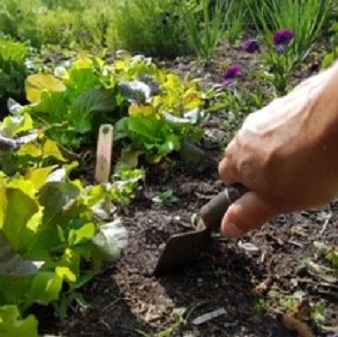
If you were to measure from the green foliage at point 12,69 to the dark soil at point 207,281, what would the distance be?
2.93 ft

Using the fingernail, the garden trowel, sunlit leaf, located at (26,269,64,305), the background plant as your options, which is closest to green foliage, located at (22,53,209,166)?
the background plant

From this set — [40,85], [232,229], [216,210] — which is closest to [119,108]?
[40,85]

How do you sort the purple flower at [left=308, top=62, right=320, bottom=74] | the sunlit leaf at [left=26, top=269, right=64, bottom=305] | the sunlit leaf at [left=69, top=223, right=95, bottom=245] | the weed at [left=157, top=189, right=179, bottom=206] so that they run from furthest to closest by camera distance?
1. the purple flower at [left=308, top=62, right=320, bottom=74]
2. the weed at [left=157, top=189, right=179, bottom=206]
3. the sunlit leaf at [left=69, top=223, right=95, bottom=245]
4. the sunlit leaf at [left=26, top=269, right=64, bottom=305]

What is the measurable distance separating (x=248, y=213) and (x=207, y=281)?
2.61 ft

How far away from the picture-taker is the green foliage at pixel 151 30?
459cm

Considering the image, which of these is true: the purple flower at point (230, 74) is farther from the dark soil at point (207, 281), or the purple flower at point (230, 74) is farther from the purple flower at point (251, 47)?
the dark soil at point (207, 281)

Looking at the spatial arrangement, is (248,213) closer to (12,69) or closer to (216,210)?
(216,210)

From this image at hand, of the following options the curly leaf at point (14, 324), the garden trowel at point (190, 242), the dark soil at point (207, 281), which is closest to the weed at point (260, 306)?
the dark soil at point (207, 281)

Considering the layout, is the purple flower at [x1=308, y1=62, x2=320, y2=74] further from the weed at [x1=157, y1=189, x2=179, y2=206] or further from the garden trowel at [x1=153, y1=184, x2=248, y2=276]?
the garden trowel at [x1=153, y1=184, x2=248, y2=276]

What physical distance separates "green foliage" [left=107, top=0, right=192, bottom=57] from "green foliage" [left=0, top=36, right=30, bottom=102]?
74 cm

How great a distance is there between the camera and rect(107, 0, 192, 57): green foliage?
181 inches

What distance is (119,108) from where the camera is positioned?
3.59m

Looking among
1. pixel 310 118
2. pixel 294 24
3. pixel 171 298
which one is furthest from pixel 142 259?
pixel 294 24

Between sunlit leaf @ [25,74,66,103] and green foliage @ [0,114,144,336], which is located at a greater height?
sunlit leaf @ [25,74,66,103]
